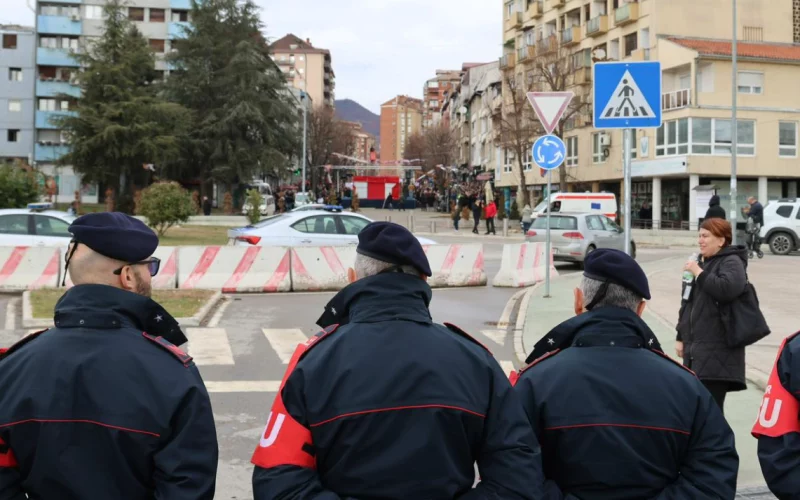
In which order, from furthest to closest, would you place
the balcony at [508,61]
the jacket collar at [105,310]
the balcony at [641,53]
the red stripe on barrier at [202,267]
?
the balcony at [508,61]
the balcony at [641,53]
the red stripe on barrier at [202,267]
the jacket collar at [105,310]

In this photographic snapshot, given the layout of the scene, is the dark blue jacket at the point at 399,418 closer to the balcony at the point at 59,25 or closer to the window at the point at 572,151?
the window at the point at 572,151

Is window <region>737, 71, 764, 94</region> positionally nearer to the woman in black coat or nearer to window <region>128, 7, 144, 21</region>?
the woman in black coat

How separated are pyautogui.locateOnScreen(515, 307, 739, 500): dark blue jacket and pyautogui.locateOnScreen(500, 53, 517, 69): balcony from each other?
73.6m

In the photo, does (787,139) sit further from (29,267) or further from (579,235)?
(29,267)

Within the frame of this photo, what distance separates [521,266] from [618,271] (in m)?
16.4

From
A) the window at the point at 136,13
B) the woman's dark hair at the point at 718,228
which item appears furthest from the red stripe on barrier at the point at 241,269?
the window at the point at 136,13

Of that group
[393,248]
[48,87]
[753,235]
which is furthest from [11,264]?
[48,87]

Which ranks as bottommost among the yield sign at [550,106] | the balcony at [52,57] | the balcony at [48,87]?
the yield sign at [550,106]

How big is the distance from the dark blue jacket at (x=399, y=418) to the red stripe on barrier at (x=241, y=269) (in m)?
15.1

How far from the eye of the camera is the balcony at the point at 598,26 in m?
61.0

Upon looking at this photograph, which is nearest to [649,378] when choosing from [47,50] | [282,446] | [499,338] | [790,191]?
[282,446]

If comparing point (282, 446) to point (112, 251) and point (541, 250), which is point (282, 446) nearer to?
point (112, 251)

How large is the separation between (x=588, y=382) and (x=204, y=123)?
62689 millimetres

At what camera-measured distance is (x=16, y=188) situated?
112ft
